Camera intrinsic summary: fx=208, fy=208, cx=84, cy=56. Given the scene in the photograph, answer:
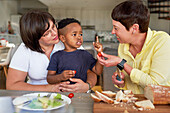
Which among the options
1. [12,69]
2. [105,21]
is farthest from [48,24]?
[105,21]

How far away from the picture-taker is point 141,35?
1492 mm

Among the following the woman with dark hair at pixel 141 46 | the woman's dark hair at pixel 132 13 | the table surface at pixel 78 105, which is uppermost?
the woman's dark hair at pixel 132 13

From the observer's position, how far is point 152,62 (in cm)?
137

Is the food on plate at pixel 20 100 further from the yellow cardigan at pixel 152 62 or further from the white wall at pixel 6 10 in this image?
the white wall at pixel 6 10

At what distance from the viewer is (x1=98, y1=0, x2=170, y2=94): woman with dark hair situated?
132 cm

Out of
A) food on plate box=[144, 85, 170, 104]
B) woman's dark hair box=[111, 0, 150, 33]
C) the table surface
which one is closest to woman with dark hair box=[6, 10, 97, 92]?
the table surface

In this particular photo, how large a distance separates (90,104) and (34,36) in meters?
0.75

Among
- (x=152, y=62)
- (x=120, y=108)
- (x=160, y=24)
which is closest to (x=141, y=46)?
(x=152, y=62)

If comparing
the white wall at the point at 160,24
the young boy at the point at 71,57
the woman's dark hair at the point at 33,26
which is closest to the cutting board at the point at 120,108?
the young boy at the point at 71,57

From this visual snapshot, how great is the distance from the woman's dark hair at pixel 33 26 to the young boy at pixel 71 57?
162 mm

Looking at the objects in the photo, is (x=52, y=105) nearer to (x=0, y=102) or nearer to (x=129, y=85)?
(x=0, y=102)

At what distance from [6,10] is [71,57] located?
999 centimetres

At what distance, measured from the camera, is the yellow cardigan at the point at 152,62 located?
1.31m

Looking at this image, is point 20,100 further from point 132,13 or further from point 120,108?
point 132,13
